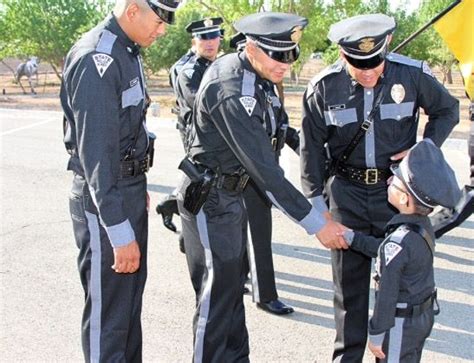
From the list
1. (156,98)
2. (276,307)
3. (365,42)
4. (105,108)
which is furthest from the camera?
(156,98)

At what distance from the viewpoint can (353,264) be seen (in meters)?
3.33

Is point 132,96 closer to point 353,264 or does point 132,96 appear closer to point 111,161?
point 111,161

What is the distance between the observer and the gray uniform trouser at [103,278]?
9.49 feet

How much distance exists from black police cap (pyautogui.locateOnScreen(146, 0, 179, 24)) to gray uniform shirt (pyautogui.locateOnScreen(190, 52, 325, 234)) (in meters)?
0.35

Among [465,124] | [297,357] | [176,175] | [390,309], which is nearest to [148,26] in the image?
[390,309]

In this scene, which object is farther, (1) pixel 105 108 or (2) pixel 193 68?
(2) pixel 193 68

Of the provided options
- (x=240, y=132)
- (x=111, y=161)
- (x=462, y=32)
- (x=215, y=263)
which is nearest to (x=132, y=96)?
(x=111, y=161)

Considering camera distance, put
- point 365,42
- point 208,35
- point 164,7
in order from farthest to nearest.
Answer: point 208,35 → point 365,42 → point 164,7

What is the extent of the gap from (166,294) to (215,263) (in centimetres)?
168

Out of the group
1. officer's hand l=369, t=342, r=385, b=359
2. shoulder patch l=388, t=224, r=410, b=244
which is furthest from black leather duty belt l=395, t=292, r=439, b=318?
shoulder patch l=388, t=224, r=410, b=244

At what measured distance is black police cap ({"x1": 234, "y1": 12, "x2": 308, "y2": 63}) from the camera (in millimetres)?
2820

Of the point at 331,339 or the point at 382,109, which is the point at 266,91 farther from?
the point at 331,339

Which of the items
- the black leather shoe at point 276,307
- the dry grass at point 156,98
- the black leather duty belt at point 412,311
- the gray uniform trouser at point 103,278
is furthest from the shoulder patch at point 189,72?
the dry grass at point 156,98

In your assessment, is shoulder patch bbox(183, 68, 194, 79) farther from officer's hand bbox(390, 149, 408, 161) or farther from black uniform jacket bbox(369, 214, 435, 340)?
black uniform jacket bbox(369, 214, 435, 340)
